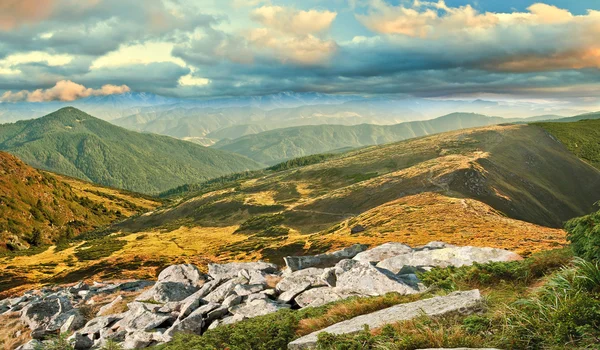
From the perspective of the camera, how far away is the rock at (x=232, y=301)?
85.0 ft

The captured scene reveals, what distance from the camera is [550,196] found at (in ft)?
446

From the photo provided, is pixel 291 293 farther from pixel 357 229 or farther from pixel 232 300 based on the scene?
pixel 357 229

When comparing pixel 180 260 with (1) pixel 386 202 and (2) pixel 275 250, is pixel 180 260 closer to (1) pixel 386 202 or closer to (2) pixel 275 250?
(2) pixel 275 250

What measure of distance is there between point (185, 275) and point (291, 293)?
20.9 m

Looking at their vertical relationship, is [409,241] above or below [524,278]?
below

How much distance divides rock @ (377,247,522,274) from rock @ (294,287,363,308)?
8.33m

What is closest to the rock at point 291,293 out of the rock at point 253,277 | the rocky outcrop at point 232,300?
the rocky outcrop at point 232,300

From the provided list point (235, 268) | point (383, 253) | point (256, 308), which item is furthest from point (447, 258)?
point (235, 268)

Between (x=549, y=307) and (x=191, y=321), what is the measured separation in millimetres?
19901

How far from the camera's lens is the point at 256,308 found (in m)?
23.8

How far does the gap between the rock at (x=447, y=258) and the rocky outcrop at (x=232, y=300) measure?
8 centimetres

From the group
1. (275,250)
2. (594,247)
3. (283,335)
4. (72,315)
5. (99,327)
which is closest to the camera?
(594,247)

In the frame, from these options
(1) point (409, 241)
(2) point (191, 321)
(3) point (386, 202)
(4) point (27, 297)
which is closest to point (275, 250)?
(1) point (409, 241)

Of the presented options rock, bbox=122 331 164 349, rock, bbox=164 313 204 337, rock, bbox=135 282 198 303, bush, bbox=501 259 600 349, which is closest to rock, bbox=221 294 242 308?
rock, bbox=164 313 204 337
